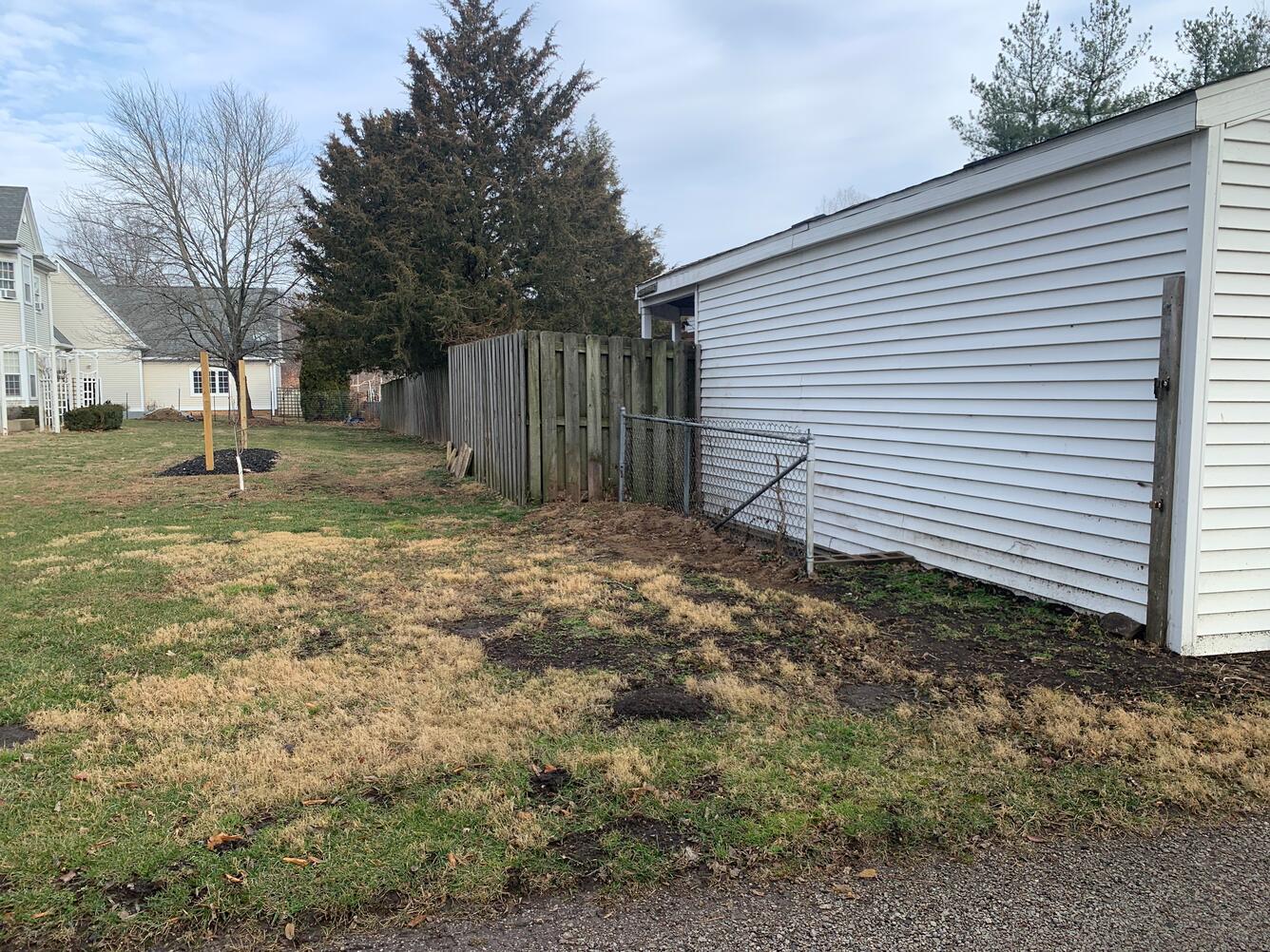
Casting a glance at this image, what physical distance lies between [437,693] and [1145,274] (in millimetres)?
4621

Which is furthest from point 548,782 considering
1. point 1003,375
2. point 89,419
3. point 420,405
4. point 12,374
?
point 12,374

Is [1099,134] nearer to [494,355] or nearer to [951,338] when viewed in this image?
[951,338]

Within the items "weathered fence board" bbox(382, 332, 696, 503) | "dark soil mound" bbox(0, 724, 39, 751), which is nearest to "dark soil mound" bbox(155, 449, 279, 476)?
"weathered fence board" bbox(382, 332, 696, 503)

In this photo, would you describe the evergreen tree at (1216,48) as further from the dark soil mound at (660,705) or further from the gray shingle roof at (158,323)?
the gray shingle roof at (158,323)

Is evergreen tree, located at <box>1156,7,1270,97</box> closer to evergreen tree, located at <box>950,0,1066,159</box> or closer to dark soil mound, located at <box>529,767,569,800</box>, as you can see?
evergreen tree, located at <box>950,0,1066,159</box>

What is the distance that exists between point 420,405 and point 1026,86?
18313 millimetres

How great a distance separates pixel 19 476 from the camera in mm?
12148

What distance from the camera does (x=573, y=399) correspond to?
9.48 metres

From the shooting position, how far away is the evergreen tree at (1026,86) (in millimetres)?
18609

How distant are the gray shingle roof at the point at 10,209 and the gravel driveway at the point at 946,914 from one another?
93.3 ft

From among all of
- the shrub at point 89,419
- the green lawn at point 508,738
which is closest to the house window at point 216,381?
the shrub at point 89,419

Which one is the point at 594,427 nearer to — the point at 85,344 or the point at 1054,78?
the point at 1054,78

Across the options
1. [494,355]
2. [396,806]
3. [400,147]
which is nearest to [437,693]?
[396,806]

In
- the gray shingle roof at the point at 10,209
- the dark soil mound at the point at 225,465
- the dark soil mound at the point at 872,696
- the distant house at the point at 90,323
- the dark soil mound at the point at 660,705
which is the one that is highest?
the gray shingle roof at the point at 10,209
